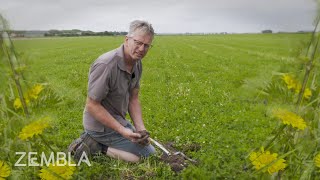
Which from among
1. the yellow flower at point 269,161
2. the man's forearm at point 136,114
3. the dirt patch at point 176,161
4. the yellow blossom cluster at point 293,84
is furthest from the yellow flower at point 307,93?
the man's forearm at point 136,114

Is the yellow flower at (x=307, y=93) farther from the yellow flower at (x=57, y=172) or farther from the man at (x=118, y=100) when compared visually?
the man at (x=118, y=100)

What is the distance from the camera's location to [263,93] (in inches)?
111

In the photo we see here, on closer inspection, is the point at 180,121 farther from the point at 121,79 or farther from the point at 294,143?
the point at 294,143

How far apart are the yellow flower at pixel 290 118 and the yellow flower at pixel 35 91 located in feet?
5.11

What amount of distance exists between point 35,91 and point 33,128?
24 cm

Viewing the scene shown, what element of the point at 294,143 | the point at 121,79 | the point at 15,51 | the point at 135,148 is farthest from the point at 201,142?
the point at 15,51

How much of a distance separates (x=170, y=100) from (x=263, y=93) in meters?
6.08

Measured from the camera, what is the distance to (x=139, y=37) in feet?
13.5

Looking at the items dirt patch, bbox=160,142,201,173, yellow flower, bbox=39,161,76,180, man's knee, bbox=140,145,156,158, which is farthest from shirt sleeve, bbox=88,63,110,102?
yellow flower, bbox=39,161,76,180

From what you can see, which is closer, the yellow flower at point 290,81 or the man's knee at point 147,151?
the yellow flower at point 290,81

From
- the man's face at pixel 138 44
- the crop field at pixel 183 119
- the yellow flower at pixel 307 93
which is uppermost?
the man's face at pixel 138 44

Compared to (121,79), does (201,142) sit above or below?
below

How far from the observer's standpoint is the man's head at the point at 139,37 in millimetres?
4113

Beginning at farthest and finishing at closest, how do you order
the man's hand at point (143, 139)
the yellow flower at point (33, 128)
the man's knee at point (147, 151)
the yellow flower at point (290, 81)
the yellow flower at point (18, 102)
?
the man's knee at point (147, 151), the man's hand at point (143, 139), the yellow flower at point (290, 81), the yellow flower at point (18, 102), the yellow flower at point (33, 128)
